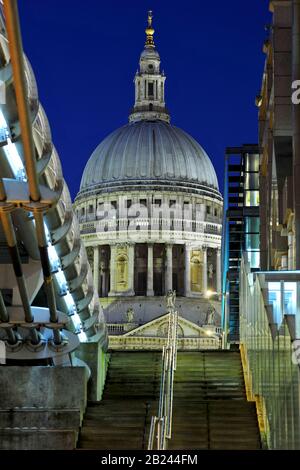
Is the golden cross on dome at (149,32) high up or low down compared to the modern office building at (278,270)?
up

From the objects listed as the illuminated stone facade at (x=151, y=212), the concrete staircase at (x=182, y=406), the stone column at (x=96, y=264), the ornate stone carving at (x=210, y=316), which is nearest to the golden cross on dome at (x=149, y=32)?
the illuminated stone facade at (x=151, y=212)

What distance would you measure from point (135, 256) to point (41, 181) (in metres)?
103

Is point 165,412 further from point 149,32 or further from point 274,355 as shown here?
point 149,32

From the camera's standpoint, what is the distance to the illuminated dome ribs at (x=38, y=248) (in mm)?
23031

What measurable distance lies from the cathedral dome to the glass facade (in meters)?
99.1

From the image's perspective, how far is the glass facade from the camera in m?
19.7

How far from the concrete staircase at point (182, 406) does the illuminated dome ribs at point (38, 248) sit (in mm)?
2043

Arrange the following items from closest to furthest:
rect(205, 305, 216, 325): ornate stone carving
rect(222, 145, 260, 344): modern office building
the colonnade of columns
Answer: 1. rect(222, 145, 260, 344): modern office building
2. rect(205, 305, 216, 325): ornate stone carving
3. the colonnade of columns

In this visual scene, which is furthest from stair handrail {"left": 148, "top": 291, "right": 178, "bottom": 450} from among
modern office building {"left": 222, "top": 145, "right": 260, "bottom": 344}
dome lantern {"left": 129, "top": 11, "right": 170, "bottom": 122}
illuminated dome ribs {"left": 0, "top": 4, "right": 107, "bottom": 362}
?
dome lantern {"left": 129, "top": 11, "right": 170, "bottom": 122}

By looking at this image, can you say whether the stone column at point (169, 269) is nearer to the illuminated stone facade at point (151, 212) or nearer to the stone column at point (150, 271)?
the illuminated stone facade at point (151, 212)

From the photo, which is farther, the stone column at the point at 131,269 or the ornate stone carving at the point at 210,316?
the stone column at the point at 131,269

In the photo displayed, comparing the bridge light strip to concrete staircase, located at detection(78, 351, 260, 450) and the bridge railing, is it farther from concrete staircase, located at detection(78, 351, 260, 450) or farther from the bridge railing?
the bridge railing
